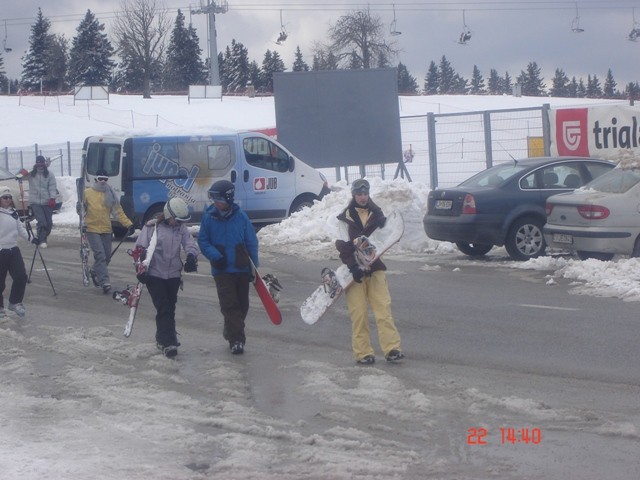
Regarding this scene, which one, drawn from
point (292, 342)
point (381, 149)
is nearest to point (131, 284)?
point (292, 342)

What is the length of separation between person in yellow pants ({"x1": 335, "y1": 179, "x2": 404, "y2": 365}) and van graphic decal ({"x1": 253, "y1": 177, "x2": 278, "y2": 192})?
12.8m

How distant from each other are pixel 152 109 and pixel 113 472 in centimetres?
6241

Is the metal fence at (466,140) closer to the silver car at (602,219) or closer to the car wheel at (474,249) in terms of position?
the car wheel at (474,249)

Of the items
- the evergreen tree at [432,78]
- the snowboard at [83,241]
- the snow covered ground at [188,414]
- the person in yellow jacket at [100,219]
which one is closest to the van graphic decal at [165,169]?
the snowboard at [83,241]

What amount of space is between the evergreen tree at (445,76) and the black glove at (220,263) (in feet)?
352

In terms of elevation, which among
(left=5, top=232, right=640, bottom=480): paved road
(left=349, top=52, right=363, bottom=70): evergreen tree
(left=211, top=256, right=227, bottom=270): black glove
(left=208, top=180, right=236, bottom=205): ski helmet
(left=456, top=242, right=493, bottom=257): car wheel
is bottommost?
(left=5, top=232, right=640, bottom=480): paved road

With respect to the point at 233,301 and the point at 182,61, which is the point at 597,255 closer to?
the point at 233,301

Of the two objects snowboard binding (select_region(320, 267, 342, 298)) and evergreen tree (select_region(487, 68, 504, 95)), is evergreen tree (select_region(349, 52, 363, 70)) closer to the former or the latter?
evergreen tree (select_region(487, 68, 504, 95))

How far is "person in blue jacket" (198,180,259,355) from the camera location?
945 centimetres

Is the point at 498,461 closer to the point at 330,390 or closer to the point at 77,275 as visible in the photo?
the point at 330,390

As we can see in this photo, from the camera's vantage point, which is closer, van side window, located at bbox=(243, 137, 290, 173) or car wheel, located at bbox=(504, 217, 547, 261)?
car wheel, located at bbox=(504, 217, 547, 261)

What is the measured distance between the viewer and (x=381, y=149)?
89.8ft

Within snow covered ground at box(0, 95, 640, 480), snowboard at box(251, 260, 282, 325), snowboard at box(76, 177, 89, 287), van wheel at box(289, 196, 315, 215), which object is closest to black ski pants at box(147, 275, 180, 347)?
snow covered ground at box(0, 95, 640, 480)

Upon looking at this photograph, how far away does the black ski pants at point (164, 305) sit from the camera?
31.5 feet
